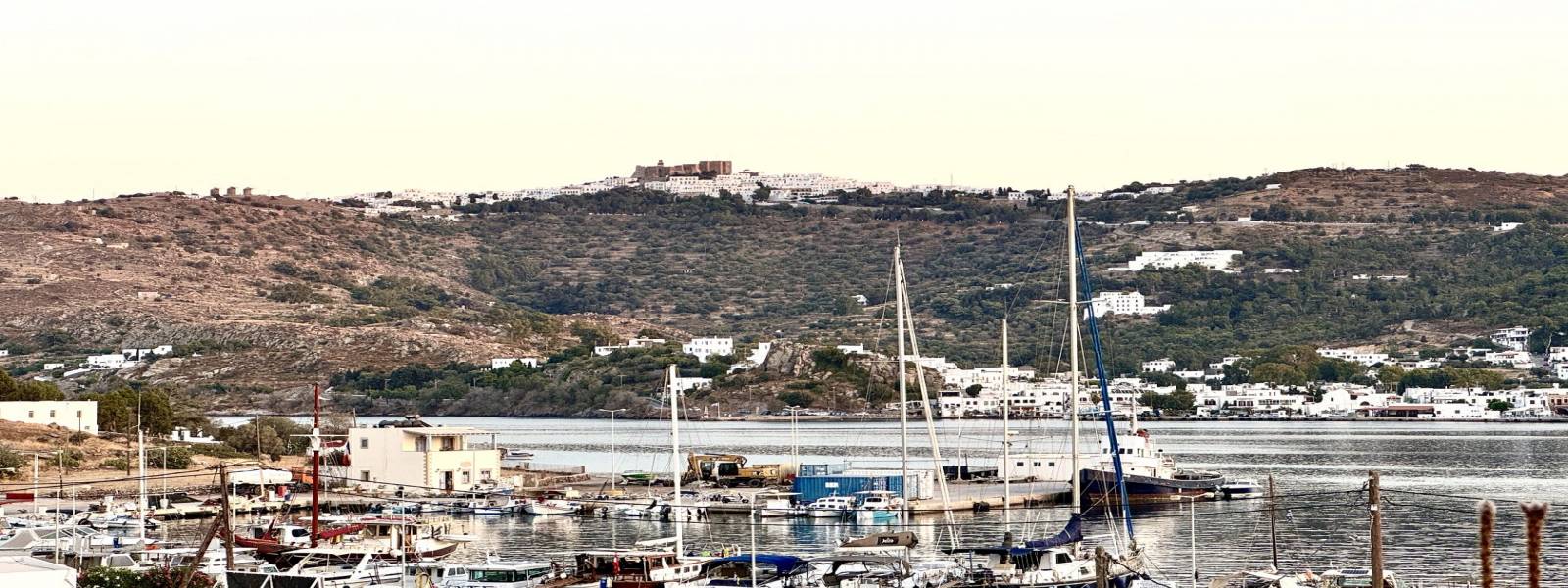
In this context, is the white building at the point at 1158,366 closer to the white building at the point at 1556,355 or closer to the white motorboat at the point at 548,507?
the white building at the point at 1556,355

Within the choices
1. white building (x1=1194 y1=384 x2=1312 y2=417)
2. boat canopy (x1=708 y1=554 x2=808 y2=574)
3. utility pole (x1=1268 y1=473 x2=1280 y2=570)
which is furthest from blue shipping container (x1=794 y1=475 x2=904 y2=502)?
white building (x1=1194 y1=384 x2=1312 y2=417)

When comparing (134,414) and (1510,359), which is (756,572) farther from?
(1510,359)

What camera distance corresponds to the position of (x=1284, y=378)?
6998 inches

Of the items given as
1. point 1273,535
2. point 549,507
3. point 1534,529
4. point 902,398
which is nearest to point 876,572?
point 1273,535

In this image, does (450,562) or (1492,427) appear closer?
(450,562)

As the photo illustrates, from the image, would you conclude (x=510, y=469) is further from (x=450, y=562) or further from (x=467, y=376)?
(x=467, y=376)

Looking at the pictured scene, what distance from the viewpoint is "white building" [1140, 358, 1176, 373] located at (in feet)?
606

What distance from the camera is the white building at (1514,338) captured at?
18612 cm

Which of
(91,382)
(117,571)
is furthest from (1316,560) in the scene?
(91,382)

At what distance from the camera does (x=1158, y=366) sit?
186375 millimetres

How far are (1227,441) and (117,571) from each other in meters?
95.2

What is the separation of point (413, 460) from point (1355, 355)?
444ft

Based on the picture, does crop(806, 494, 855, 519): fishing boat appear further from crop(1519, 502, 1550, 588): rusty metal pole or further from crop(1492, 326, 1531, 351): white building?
crop(1492, 326, 1531, 351): white building

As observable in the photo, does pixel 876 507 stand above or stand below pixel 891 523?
above
